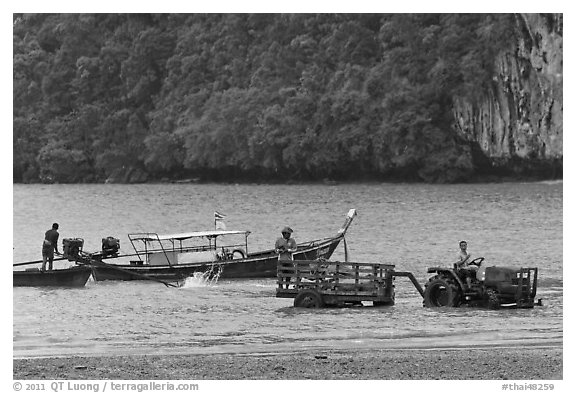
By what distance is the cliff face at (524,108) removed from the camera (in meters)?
99.2

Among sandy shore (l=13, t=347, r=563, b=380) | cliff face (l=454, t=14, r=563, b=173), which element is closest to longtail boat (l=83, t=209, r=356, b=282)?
sandy shore (l=13, t=347, r=563, b=380)

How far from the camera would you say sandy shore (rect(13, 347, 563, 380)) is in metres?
21.6

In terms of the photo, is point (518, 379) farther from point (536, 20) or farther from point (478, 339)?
point (536, 20)

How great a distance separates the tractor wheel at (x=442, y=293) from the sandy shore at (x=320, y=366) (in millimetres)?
4171

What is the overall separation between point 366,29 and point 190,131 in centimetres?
1865

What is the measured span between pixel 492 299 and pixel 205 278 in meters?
11.7

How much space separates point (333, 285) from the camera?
29.3 metres

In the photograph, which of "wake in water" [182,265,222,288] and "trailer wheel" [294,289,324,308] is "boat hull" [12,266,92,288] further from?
"trailer wheel" [294,289,324,308]

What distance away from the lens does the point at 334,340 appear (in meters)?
25.8

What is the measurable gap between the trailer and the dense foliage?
75547 millimetres

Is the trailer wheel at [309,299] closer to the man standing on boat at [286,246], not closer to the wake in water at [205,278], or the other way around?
the man standing on boat at [286,246]

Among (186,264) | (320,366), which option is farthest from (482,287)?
(186,264)

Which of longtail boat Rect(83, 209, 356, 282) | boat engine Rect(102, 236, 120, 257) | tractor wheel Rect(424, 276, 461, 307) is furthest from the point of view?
boat engine Rect(102, 236, 120, 257)

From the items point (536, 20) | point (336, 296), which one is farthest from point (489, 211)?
point (336, 296)
